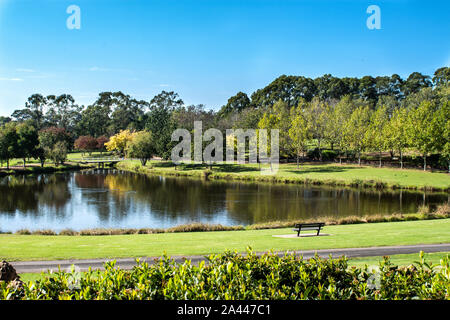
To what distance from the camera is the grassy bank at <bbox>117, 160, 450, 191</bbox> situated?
5341 centimetres

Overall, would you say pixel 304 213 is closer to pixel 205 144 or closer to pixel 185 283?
pixel 185 283

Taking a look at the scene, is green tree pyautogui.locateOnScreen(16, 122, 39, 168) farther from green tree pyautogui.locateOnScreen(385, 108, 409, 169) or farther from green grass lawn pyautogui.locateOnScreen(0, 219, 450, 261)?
green tree pyautogui.locateOnScreen(385, 108, 409, 169)

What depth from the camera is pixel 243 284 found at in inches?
257

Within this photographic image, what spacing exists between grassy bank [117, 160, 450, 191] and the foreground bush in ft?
160

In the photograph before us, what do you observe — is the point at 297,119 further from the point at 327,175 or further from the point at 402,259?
the point at 402,259

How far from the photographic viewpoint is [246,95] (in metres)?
135

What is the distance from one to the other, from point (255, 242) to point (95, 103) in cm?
13849

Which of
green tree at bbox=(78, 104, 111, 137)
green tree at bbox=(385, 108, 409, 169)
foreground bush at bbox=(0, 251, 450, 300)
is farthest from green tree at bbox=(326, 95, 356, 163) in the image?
green tree at bbox=(78, 104, 111, 137)

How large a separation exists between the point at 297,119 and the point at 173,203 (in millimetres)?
38798

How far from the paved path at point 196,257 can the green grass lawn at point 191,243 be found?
2.14 feet

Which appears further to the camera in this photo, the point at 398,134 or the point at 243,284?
the point at 398,134

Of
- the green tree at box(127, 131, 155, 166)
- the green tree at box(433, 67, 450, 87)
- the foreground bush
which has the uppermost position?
the green tree at box(433, 67, 450, 87)

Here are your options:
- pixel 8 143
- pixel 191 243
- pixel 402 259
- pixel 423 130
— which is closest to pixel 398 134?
pixel 423 130

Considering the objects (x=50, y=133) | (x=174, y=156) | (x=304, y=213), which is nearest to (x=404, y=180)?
(x=304, y=213)
